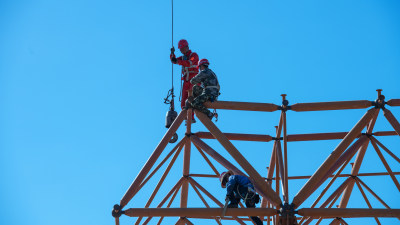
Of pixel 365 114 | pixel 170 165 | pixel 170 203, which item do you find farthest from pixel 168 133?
pixel 365 114

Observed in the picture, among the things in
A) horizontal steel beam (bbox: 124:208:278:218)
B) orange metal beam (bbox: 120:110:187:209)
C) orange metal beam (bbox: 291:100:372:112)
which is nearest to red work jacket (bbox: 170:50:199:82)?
orange metal beam (bbox: 120:110:187:209)

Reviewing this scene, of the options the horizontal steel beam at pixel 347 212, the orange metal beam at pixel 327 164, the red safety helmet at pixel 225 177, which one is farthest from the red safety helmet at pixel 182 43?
the horizontal steel beam at pixel 347 212

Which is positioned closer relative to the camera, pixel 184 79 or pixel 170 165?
pixel 170 165

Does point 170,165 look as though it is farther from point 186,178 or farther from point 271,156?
point 271,156

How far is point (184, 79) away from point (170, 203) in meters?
4.68

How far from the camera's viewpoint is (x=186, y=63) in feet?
87.7

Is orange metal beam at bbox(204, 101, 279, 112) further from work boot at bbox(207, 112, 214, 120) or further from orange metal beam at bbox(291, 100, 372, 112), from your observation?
work boot at bbox(207, 112, 214, 120)

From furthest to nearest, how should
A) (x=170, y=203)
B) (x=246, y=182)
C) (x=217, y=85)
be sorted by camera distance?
1. (x=170, y=203)
2. (x=217, y=85)
3. (x=246, y=182)

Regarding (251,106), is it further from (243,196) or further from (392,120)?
(392,120)

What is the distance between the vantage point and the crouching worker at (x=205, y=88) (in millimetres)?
22938

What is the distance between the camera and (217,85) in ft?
78.5

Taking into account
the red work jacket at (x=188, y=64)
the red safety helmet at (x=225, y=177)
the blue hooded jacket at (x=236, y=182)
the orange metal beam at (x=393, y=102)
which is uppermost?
the red work jacket at (x=188, y=64)

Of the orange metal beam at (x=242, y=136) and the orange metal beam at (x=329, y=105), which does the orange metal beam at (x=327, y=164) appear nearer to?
the orange metal beam at (x=329, y=105)

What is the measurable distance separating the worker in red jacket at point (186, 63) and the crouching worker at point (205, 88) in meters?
2.32
